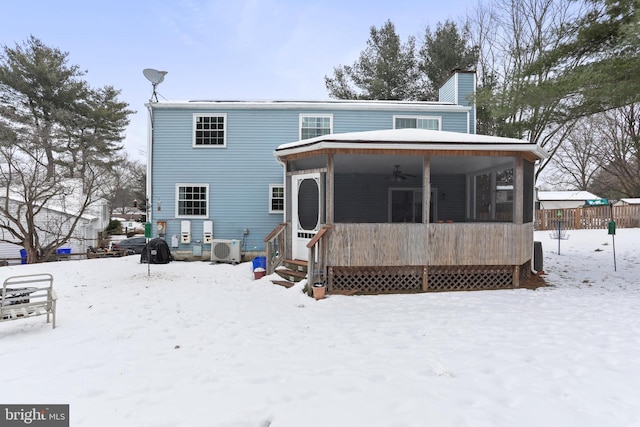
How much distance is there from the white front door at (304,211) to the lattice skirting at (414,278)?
1.36 m

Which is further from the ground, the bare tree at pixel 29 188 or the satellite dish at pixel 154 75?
the satellite dish at pixel 154 75

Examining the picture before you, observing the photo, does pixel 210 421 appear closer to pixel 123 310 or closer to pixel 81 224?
pixel 123 310

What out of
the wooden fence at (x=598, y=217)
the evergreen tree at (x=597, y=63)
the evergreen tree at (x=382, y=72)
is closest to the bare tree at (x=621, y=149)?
the wooden fence at (x=598, y=217)

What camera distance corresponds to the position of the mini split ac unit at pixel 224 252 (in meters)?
11.3

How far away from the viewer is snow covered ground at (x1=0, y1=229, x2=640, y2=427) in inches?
108

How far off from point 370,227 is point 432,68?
18.8 meters

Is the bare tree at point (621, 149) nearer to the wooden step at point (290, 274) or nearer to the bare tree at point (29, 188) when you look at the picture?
→ the wooden step at point (290, 274)

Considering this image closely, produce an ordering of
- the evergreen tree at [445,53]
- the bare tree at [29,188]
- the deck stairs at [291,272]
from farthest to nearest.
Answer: the evergreen tree at [445,53], the bare tree at [29,188], the deck stairs at [291,272]

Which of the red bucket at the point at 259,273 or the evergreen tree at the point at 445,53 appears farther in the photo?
the evergreen tree at the point at 445,53

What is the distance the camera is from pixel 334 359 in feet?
12.4

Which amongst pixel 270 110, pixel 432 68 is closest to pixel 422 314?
pixel 270 110

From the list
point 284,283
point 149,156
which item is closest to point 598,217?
point 284,283

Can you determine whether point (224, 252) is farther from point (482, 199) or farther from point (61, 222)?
point (61, 222)

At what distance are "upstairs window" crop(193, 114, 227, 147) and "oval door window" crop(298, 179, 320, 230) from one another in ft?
16.6
